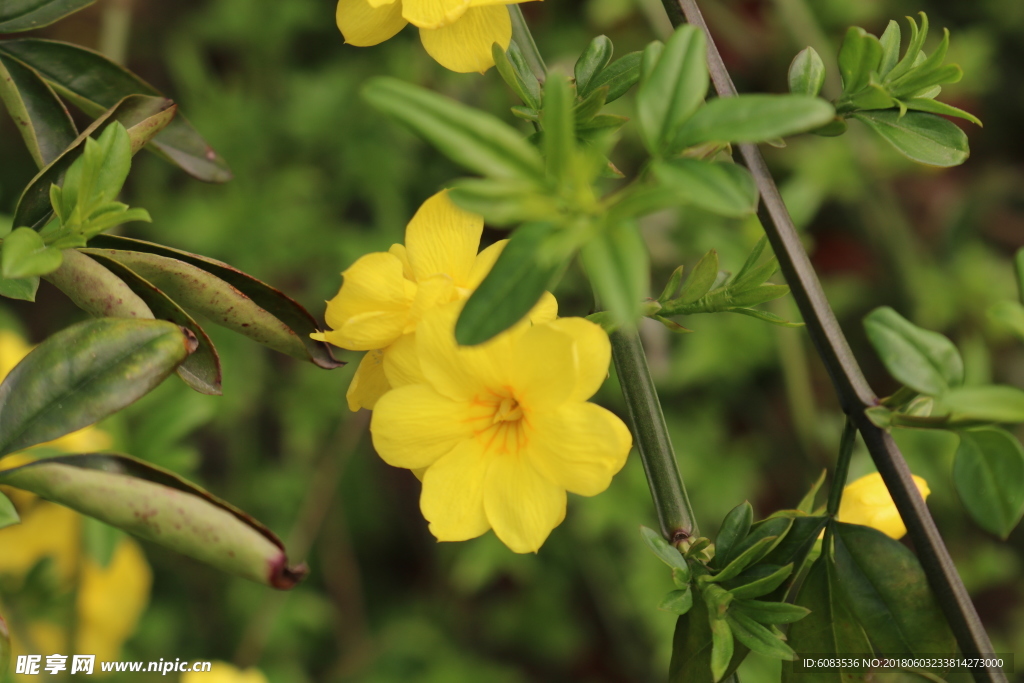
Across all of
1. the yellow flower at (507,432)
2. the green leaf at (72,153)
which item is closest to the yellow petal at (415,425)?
the yellow flower at (507,432)

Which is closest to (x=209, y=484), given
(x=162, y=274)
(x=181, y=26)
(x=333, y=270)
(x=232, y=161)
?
(x=333, y=270)

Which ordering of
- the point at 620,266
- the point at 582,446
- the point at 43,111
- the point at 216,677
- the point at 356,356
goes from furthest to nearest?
1. the point at 356,356
2. the point at 216,677
3. the point at 43,111
4. the point at 582,446
5. the point at 620,266

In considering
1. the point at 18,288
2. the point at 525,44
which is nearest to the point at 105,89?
the point at 18,288

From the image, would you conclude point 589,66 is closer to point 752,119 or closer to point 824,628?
point 752,119

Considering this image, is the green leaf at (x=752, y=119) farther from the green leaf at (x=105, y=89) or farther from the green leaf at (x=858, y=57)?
the green leaf at (x=105, y=89)

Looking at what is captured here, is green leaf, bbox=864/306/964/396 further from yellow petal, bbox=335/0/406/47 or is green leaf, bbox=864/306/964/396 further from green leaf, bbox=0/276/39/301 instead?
green leaf, bbox=0/276/39/301

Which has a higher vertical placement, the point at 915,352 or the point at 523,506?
the point at 915,352
